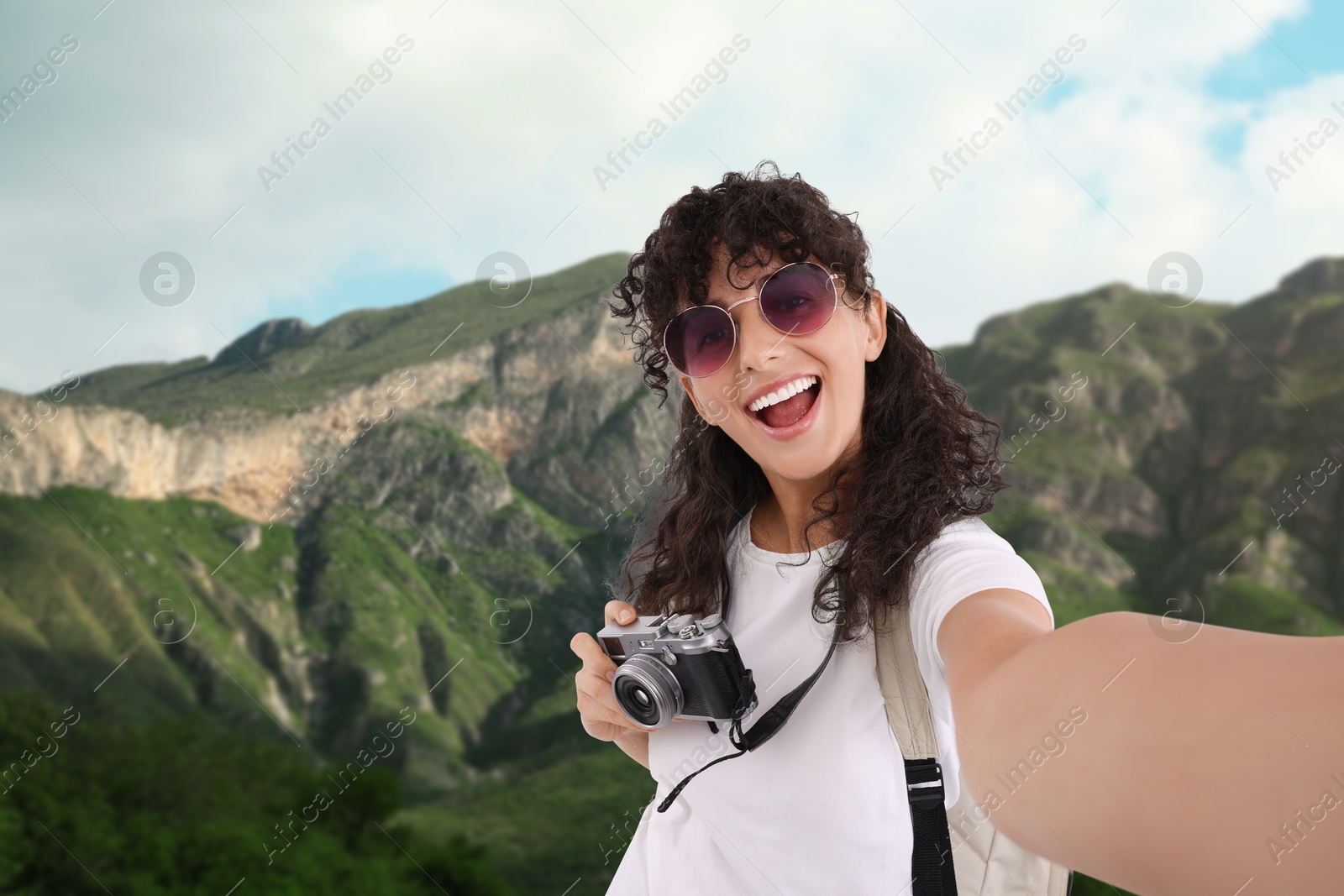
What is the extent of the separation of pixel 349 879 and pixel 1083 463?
180 ft

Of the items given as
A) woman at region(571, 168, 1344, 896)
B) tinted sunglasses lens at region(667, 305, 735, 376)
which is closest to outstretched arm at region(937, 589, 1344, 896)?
woman at region(571, 168, 1344, 896)

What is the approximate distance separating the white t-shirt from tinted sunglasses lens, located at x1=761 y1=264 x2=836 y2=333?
0.42 metres

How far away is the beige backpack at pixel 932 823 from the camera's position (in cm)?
138

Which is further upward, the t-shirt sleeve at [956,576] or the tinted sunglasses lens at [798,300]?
the tinted sunglasses lens at [798,300]

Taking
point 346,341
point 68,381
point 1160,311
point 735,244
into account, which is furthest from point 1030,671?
point 1160,311

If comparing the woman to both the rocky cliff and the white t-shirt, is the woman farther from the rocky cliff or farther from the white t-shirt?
the rocky cliff

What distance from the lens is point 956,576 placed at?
130 centimetres

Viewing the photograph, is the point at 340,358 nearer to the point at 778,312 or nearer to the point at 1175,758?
the point at 778,312

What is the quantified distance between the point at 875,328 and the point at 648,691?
0.85m

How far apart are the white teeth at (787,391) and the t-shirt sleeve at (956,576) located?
377 mm

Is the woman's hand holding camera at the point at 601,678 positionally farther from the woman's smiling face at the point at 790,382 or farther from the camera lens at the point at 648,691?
the woman's smiling face at the point at 790,382

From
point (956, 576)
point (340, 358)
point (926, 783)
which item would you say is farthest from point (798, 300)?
point (340, 358)

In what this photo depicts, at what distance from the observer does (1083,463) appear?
66.3m

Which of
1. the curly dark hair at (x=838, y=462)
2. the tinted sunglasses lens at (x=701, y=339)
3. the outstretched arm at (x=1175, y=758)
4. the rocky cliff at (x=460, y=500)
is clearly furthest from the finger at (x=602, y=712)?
the rocky cliff at (x=460, y=500)
